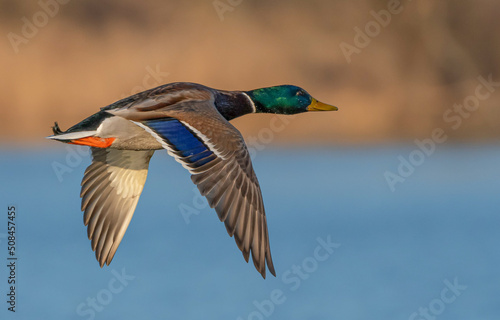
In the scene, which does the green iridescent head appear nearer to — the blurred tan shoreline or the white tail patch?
the white tail patch

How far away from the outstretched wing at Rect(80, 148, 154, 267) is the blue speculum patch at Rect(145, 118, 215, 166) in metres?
0.96

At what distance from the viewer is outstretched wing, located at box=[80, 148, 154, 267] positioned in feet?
17.5

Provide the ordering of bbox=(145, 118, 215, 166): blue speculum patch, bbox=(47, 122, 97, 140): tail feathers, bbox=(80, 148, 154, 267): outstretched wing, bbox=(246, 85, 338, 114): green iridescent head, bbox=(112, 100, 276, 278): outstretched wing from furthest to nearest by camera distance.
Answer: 1. bbox=(246, 85, 338, 114): green iridescent head
2. bbox=(80, 148, 154, 267): outstretched wing
3. bbox=(47, 122, 97, 140): tail feathers
4. bbox=(145, 118, 215, 166): blue speculum patch
5. bbox=(112, 100, 276, 278): outstretched wing

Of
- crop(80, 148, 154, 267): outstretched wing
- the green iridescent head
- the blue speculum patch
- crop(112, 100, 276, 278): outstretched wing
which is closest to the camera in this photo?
crop(112, 100, 276, 278): outstretched wing

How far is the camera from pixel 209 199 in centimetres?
420

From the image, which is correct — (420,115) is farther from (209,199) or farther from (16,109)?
(209,199)

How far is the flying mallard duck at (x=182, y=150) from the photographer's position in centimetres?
427

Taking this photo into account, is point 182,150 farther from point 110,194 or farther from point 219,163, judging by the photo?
point 110,194

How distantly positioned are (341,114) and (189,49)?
111 inches

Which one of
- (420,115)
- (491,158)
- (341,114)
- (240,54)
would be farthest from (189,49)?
(491,158)

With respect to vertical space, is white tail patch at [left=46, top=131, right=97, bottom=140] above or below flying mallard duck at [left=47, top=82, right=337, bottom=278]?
above

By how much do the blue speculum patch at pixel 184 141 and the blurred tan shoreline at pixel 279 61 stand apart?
8972mm

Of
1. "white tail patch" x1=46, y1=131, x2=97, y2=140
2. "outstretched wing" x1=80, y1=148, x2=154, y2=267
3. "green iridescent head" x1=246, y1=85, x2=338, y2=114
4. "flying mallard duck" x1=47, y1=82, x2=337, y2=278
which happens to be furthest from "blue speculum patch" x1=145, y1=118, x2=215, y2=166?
"green iridescent head" x1=246, y1=85, x2=338, y2=114

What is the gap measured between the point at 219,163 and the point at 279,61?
11.6 m
